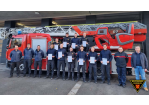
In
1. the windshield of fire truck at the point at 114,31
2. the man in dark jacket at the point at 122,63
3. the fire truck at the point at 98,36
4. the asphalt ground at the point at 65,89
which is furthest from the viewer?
the windshield of fire truck at the point at 114,31

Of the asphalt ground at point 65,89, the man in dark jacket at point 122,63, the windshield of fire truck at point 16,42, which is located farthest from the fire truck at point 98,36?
the asphalt ground at point 65,89

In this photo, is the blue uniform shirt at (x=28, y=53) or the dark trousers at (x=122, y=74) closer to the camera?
the dark trousers at (x=122, y=74)

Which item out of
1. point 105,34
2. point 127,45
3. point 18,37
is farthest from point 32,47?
point 127,45

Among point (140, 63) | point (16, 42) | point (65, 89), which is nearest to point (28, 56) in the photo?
point (16, 42)

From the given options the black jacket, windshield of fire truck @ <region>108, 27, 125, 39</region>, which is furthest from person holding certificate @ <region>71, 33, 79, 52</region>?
the black jacket

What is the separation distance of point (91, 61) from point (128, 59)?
5.48 feet

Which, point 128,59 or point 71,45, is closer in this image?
point 128,59

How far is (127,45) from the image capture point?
15.8ft

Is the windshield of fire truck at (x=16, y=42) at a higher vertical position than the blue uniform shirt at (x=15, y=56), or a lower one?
higher

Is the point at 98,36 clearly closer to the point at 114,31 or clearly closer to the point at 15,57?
the point at 114,31

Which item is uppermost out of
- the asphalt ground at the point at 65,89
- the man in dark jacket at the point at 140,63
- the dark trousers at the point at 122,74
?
the man in dark jacket at the point at 140,63

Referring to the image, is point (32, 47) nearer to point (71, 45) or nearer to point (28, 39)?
point (28, 39)

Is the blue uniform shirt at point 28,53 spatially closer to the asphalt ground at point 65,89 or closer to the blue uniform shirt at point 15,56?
the blue uniform shirt at point 15,56

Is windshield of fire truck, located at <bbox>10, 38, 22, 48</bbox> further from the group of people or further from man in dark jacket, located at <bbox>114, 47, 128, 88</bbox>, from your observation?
man in dark jacket, located at <bbox>114, 47, 128, 88</bbox>
